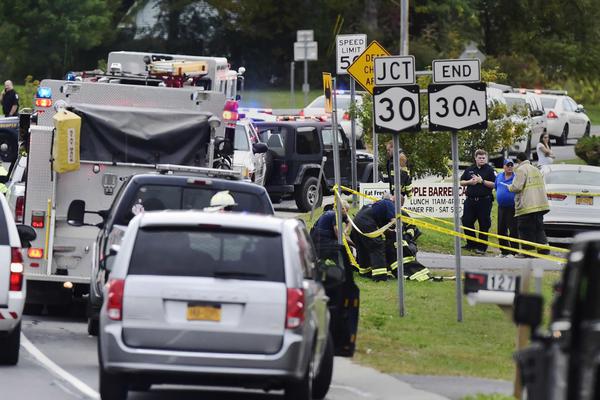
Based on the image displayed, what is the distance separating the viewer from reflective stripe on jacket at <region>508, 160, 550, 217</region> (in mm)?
26344

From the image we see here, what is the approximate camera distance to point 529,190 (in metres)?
26.5

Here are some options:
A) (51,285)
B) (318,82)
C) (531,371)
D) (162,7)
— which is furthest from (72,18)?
(531,371)

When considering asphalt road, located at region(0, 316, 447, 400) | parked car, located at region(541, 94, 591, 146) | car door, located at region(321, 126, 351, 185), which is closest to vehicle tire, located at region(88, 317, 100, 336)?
asphalt road, located at region(0, 316, 447, 400)

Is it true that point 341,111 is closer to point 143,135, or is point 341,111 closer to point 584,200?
point 584,200

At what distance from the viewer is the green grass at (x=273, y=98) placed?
63116mm

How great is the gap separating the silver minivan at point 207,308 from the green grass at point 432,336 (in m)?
3.62

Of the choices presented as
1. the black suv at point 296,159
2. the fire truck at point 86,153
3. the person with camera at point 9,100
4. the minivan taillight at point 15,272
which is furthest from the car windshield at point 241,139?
the minivan taillight at point 15,272

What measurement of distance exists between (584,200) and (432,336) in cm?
1133

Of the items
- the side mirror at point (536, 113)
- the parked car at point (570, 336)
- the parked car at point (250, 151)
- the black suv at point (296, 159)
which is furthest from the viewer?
the side mirror at point (536, 113)

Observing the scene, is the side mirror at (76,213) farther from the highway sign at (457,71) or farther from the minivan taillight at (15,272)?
the highway sign at (457,71)

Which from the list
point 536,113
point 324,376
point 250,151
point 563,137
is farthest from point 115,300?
point 563,137

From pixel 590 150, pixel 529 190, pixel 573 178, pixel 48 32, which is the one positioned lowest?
pixel 529 190

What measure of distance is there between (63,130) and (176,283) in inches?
294

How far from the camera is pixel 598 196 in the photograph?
93.3 ft
